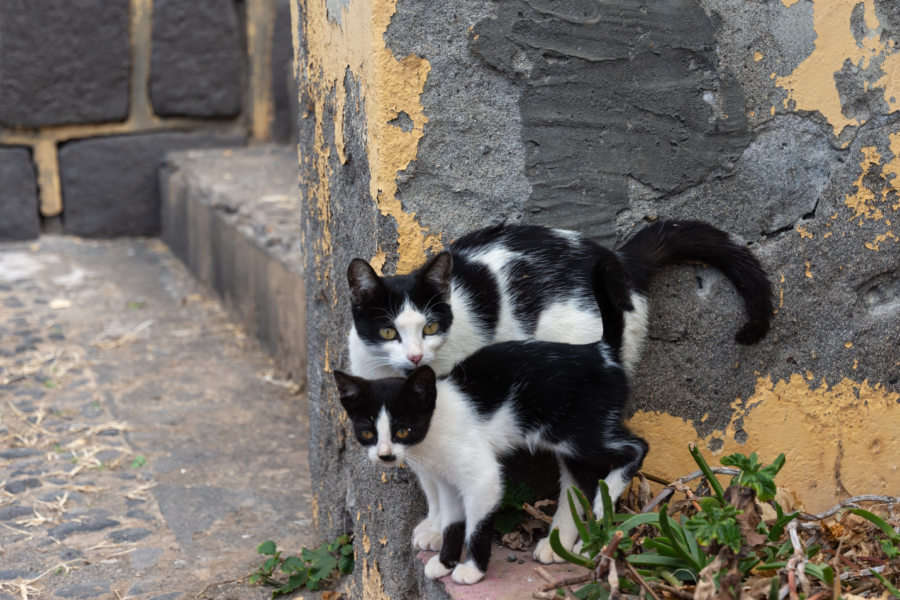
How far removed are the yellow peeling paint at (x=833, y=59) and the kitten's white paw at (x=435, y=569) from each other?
4.18 feet

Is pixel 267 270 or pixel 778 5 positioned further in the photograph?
pixel 267 270

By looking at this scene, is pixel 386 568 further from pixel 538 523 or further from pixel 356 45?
pixel 356 45

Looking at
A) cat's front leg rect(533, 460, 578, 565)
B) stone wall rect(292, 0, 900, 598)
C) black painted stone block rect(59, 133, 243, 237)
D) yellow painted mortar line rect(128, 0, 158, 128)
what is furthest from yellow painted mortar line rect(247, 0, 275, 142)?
cat's front leg rect(533, 460, 578, 565)

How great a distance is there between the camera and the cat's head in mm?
1873

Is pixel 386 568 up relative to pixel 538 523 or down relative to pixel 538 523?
down

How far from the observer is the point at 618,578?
1642 mm

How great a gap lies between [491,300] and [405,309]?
217mm

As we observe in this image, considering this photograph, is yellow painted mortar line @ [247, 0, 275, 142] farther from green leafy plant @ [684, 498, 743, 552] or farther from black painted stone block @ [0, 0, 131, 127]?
green leafy plant @ [684, 498, 743, 552]

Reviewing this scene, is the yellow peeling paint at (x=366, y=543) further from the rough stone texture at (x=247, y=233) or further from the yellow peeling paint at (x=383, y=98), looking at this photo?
the rough stone texture at (x=247, y=233)

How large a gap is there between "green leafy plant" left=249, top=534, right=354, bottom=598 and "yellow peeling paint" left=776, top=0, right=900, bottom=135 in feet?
5.38

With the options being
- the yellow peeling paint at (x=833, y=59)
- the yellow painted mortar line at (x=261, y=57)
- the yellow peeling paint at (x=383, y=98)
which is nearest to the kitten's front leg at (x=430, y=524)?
the yellow peeling paint at (x=383, y=98)

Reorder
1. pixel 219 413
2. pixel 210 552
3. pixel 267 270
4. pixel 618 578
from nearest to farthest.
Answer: pixel 618 578
pixel 210 552
pixel 219 413
pixel 267 270

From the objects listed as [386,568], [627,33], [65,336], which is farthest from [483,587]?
[65,336]

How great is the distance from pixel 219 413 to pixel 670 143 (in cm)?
236
